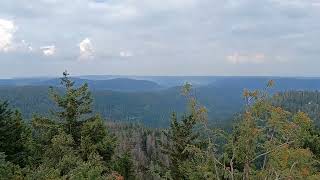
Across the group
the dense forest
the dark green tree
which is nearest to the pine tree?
the dense forest

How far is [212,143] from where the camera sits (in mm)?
14305

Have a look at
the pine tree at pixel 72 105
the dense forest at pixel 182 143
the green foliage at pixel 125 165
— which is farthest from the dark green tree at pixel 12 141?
the green foliage at pixel 125 165

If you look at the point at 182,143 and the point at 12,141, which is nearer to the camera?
the point at 182,143

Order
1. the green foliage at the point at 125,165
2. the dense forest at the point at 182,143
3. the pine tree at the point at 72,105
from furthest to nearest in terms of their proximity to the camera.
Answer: the green foliage at the point at 125,165, the pine tree at the point at 72,105, the dense forest at the point at 182,143

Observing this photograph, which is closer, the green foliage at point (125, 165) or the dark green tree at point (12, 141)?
the dark green tree at point (12, 141)

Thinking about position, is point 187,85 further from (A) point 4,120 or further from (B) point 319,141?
(B) point 319,141

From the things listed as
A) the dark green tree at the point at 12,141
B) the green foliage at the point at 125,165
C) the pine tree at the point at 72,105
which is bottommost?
the green foliage at the point at 125,165

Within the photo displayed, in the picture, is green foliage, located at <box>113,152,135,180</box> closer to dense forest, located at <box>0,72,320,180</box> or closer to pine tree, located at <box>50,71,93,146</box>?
dense forest, located at <box>0,72,320,180</box>

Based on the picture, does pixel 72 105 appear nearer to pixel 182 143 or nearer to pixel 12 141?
pixel 12 141

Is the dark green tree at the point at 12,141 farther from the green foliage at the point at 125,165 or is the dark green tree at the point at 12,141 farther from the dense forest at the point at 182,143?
the green foliage at the point at 125,165

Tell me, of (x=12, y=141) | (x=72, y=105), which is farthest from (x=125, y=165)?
(x=72, y=105)

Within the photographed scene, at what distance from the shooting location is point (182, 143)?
26.1 meters

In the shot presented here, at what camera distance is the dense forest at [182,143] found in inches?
521

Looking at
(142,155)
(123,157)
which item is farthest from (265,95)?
(142,155)
